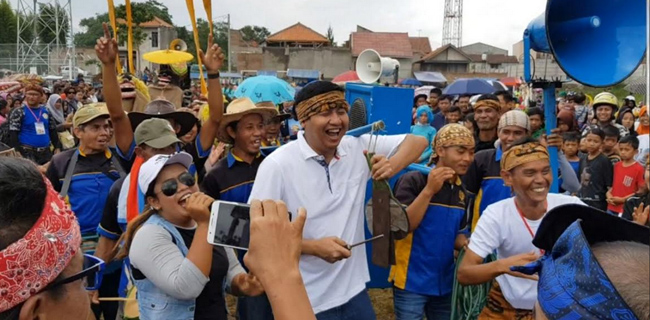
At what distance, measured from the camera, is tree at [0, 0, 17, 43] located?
219 ft

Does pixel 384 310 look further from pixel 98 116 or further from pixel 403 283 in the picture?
pixel 98 116

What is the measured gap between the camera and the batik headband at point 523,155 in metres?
3.16

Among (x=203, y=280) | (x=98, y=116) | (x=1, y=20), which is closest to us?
(x=203, y=280)

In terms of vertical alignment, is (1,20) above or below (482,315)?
above

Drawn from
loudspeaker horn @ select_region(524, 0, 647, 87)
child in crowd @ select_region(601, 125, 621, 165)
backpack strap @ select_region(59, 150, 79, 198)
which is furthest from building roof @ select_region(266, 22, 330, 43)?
loudspeaker horn @ select_region(524, 0, 647, 87)

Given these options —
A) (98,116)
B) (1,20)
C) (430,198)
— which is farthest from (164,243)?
(1,20)

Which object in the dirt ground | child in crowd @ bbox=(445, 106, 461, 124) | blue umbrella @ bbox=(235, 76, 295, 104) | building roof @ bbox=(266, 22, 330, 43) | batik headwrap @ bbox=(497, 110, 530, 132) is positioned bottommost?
the dirt ground

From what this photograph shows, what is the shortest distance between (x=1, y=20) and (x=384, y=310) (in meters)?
75.3

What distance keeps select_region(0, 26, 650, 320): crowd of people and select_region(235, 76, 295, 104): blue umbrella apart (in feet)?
2.81

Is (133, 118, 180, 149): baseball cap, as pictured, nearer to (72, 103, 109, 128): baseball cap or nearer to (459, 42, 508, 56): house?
(72, 103, 109, 128): baseball cap

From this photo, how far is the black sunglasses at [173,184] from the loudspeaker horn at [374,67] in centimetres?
312

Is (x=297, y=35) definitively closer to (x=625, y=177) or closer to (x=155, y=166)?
(x=625, y=177)

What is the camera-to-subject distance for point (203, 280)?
2557 millimetres

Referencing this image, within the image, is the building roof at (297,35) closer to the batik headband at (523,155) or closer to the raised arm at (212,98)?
the raised arm at (212,98)
